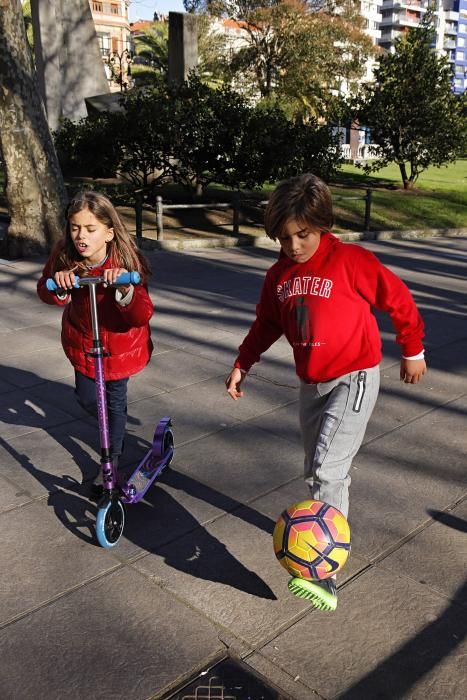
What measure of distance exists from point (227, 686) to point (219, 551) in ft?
3.02

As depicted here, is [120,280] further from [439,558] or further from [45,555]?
[439,558]

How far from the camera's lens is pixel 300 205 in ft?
9.54

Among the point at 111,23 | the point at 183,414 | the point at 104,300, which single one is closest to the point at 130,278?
the point at 104,300

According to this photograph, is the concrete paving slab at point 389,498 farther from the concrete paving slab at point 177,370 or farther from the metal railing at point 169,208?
the metal railing at point 169,208

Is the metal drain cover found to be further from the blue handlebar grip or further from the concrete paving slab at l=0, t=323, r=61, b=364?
the concrete paving slab at l=0, t=323, r=61, b=364

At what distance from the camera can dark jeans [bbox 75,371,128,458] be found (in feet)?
12.6

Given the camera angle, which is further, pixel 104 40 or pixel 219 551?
pixel 104 40

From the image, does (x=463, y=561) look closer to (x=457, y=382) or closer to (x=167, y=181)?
(x=457, y=382)

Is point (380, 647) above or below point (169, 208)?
below

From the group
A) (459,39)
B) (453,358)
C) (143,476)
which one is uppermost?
(459,39)

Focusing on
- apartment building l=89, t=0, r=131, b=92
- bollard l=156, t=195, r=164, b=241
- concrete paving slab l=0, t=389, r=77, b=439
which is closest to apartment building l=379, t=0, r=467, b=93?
apartment building l=89, t=0, r=131, b=92

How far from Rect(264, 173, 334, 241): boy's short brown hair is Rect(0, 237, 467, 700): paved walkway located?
1.64m

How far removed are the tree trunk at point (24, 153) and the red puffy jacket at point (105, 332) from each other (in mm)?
8501

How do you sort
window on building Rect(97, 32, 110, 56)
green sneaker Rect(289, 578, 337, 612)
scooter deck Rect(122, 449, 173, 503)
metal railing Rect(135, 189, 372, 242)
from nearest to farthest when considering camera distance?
green sneaker Rect(289, 578, 337, 612) < scooter deck Rect(122, 449, 173, 503) < metal railing Rect(135, 189, 372, 242) < window on building Rect(97, 32, 110, 56)
